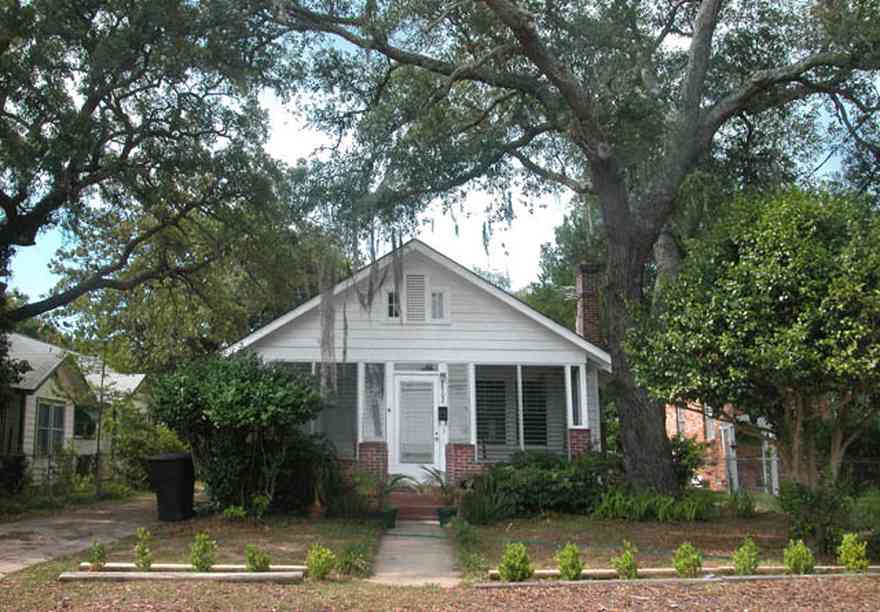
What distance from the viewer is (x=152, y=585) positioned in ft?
24.8

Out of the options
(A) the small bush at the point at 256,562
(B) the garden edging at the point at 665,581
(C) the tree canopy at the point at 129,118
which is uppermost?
(C) the tree canopy at the point at 129,118

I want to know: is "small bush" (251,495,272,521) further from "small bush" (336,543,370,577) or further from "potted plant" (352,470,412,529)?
"small bush" (336,543,370,577)

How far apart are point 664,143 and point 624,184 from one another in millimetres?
954

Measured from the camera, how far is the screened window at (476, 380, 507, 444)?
17.2 meters

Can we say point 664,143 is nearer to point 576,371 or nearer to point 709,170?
point 709,170

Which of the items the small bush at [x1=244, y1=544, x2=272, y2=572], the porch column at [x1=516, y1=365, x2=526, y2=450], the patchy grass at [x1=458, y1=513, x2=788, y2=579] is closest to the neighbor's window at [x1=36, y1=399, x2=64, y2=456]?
the porch column at [x1=516, y1=365, x2=526, y2=450]

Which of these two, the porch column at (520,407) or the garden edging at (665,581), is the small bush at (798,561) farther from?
the porch column at (520,407)

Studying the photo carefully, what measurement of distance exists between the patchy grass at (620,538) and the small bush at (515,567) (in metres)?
0.58

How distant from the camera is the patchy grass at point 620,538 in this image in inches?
367

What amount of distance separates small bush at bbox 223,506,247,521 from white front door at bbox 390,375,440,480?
4.27 meters

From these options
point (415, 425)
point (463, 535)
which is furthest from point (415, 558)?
point (415, 425)

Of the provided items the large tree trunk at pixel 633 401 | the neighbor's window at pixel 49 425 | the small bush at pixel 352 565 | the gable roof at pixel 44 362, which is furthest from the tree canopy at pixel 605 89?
the neighbor's window at pixel 49 425

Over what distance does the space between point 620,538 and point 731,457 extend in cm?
815

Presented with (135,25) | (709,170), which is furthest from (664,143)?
(135,25)
